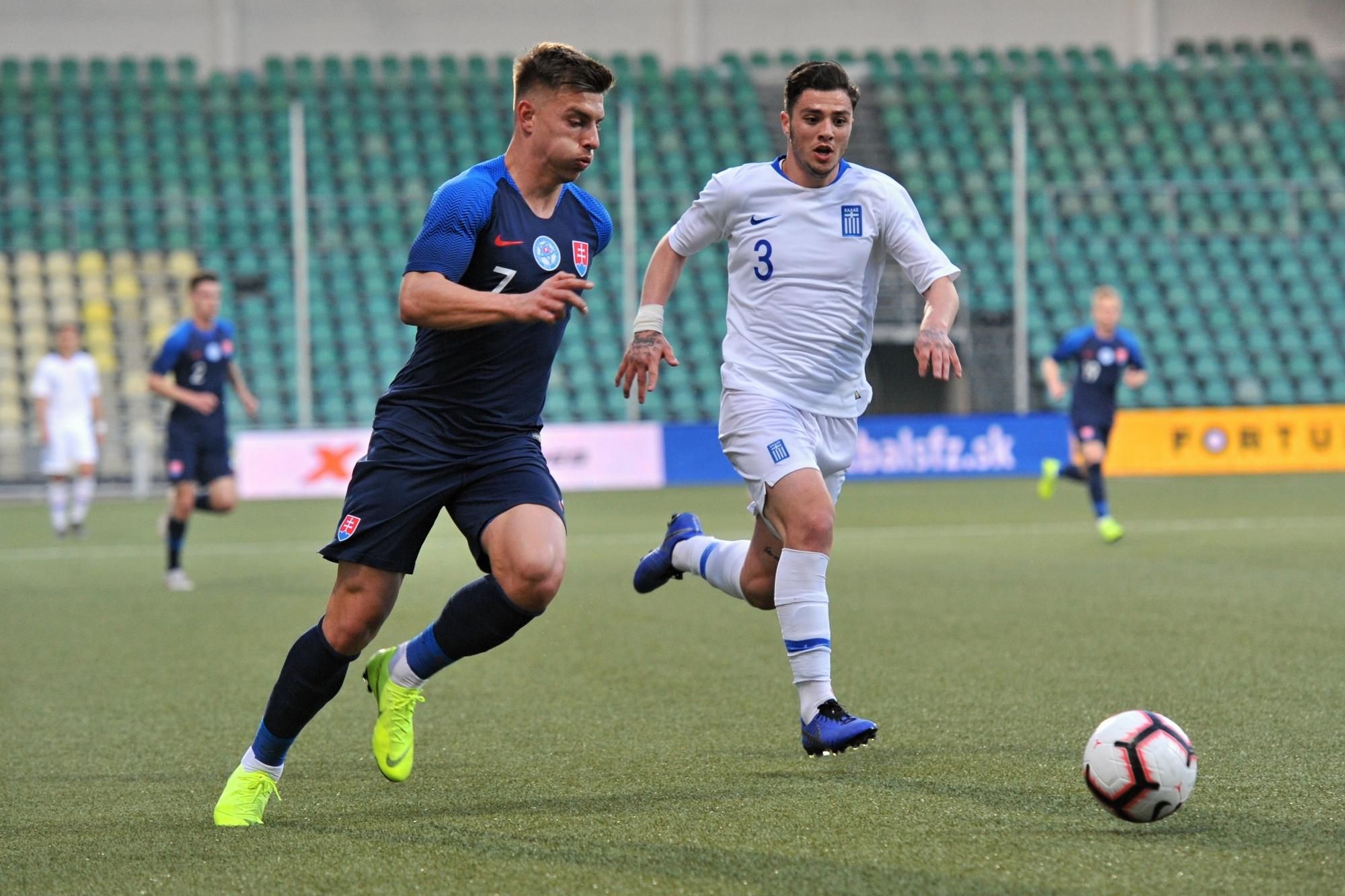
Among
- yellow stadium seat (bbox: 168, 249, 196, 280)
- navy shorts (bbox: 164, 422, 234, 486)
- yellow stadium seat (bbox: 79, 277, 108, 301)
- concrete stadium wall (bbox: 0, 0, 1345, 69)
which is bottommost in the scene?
navy shorts (bbox: 164, 422, 234, 486)

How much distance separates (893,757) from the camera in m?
4.89

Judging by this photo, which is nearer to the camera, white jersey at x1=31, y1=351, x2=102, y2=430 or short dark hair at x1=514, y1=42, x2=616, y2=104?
short dark hair at x1=514, y1=42, x2=616, y2=104

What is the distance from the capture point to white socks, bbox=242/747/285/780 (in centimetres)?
426

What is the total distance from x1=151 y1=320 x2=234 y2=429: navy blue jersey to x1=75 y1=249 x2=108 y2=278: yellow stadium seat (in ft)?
42.7

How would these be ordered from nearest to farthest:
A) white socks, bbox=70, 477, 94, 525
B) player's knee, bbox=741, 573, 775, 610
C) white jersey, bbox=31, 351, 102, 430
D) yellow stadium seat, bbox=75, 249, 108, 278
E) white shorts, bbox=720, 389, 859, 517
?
white shorts, bbox=720, 389, 859, 517
player's knee, bbox=741, 573, 775, 610
white socks, bbox=70, 477, 94, 525
white jersey, bbox=31, 351, 102, 430
yellow stadium seat, bbox=75, 249, 108, 278

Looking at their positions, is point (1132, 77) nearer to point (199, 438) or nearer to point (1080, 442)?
point (1080, 442)

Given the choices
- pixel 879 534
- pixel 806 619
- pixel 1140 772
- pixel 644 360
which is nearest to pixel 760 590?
pixel 806 619

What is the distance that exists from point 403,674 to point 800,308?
1.83 meters

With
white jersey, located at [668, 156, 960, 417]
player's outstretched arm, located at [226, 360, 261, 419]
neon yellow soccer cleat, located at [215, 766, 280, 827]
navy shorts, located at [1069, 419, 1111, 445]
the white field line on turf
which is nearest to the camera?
neon yellow soccer cleat, located at [215, 766, 280, 827]

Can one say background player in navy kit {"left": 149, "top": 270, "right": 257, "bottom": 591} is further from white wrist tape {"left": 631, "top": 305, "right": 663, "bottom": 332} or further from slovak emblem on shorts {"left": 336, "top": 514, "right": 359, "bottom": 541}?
slovak emblem on shorts {"left": 336, "top": 514, "right": 359, "bottom": 541}

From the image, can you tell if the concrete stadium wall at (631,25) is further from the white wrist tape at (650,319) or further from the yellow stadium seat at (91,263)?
the white wrist tape at (650,319)

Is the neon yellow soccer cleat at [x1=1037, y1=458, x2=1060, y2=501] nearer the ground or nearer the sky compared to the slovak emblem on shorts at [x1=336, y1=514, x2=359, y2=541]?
nearer the ground

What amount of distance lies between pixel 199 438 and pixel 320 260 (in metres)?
13.3

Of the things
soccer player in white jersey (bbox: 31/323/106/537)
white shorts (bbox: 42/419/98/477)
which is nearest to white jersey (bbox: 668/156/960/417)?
soccer player in white jersey (bbox: 31/323/106/537)
